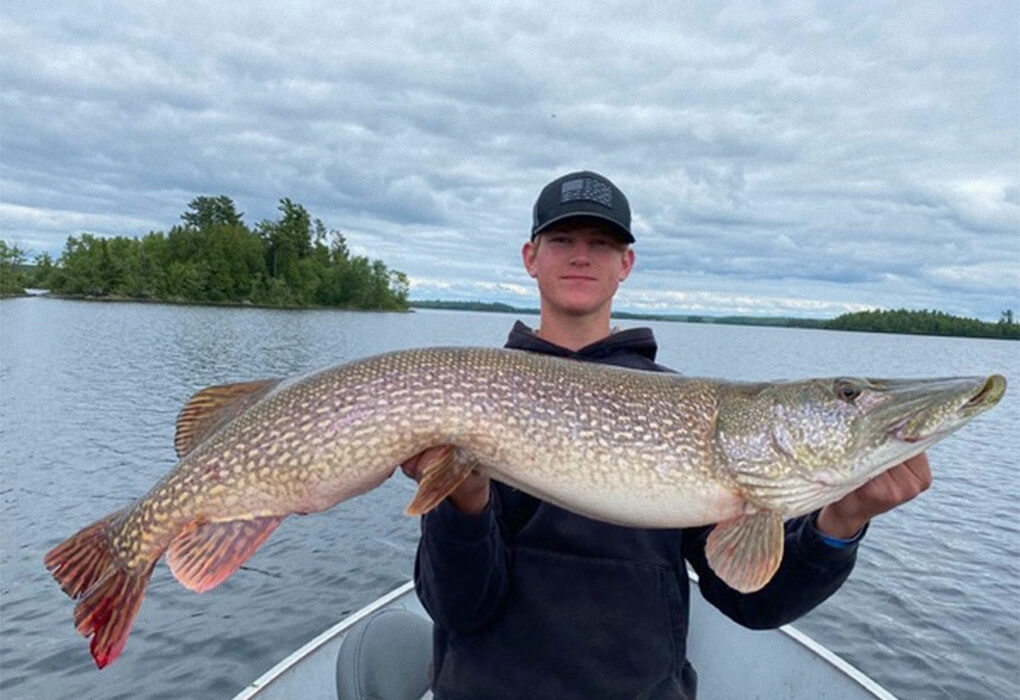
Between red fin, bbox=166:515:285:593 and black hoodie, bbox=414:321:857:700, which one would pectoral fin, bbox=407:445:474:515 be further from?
red fin, bbox=166:515:285:593

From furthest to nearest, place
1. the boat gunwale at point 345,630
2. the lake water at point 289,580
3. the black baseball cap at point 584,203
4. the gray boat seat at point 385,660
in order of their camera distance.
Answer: the lake water at point 289,580
the boat gunwale at point 345,630
the gray boat seat at point 385,660
the black baseball cap at point 584,203

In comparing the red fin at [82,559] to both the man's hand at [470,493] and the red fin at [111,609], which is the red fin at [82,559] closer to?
the red fin at [111,609]

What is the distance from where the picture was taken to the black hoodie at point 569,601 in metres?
2.07

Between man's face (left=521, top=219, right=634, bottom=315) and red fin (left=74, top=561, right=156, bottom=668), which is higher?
man's face (left=521, top=219, right=634, bottom=315)

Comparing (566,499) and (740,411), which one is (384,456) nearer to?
(566,499)

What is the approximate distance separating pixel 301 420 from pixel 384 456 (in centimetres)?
28

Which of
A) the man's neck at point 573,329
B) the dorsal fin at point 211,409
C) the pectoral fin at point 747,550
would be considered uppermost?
the man's neck at point 573,329

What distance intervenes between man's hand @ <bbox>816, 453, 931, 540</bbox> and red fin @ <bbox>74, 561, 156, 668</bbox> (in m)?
2.09

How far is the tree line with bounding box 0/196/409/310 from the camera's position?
68938mm

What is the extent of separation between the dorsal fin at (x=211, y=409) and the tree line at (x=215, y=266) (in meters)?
73.5

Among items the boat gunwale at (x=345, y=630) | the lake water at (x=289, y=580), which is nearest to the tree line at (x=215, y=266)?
the lake water at (x=289, y=580)

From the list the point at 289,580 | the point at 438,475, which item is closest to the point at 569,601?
the point at 438,475

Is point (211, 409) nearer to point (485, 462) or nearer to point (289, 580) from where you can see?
point (485, 462)

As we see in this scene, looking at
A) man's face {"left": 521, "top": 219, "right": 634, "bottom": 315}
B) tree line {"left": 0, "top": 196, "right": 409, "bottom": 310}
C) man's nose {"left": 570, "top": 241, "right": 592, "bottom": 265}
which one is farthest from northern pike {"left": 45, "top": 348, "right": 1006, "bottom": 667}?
tree line {"left": 0, "top": 196, "right": 409, "bottom": 310}
